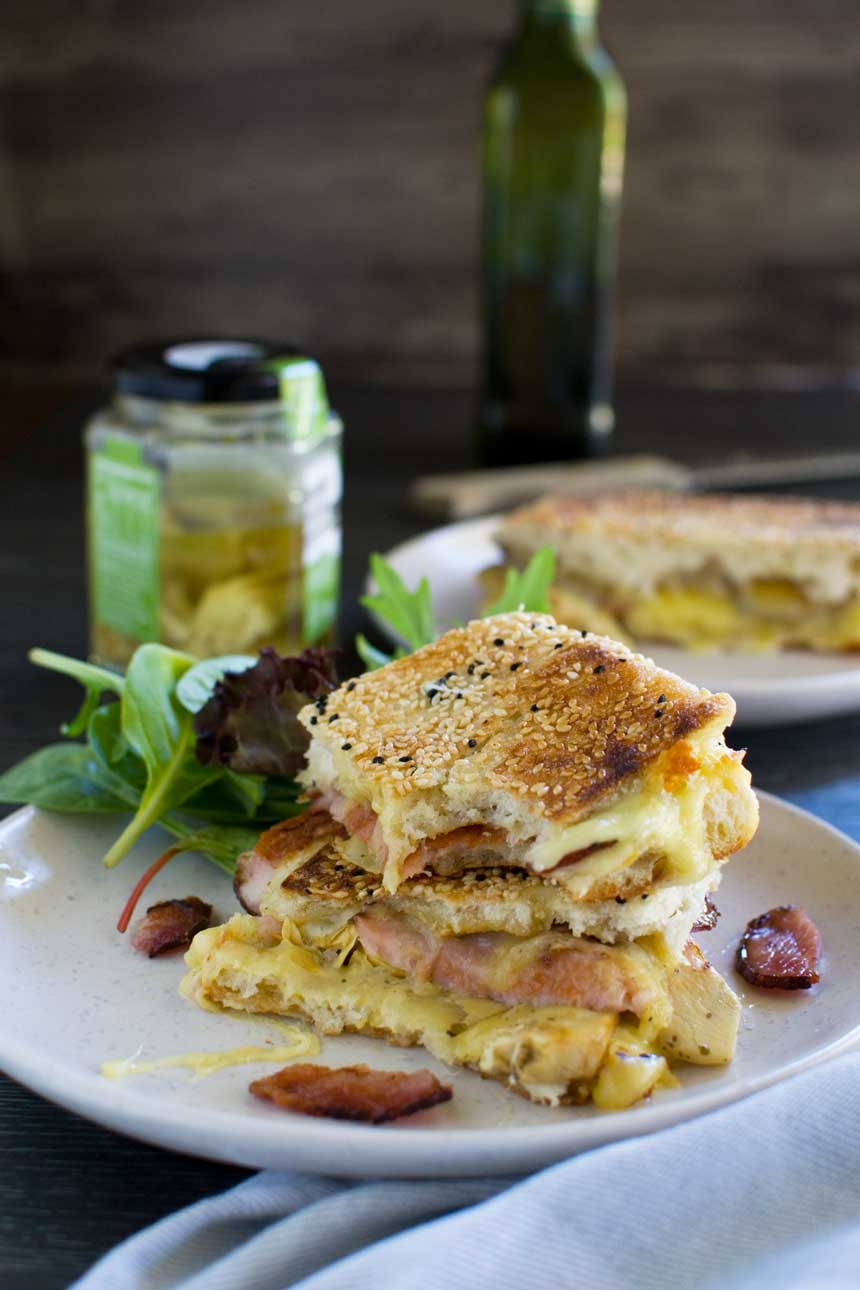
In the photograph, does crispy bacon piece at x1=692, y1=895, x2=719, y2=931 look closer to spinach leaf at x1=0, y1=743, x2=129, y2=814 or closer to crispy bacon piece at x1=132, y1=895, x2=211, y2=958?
crispy bacon piece at x1=132, y1=895, x2=211, y2=958

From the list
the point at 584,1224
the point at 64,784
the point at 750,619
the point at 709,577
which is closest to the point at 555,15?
the point at 709,577

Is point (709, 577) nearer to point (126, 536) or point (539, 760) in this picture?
point (126, 536)

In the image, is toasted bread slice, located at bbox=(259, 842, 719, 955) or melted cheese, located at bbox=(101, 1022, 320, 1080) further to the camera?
toasted bread slice, located at bbox=(259, 842, 719, 955)

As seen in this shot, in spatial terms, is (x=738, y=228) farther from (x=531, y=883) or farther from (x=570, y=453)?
(x=531, y=883)

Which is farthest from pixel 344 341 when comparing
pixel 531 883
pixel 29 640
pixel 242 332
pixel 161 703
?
pixel 531 883

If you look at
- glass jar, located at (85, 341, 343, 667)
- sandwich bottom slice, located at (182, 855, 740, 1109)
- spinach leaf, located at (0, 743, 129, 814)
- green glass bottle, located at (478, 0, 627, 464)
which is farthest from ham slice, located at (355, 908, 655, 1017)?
green glass bottle, located at (478, 0, 627, 464)
